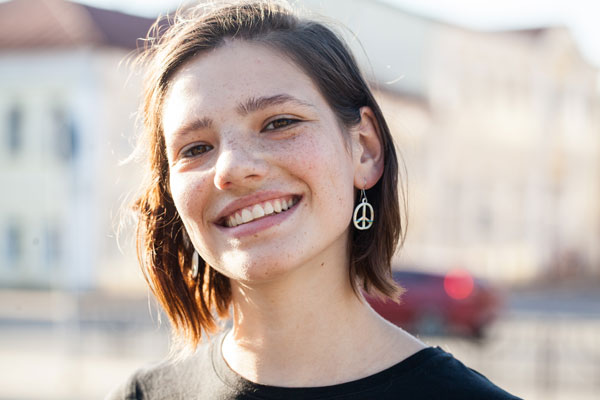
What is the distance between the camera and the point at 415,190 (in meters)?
4.57

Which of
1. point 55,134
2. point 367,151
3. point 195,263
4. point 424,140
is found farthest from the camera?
point 424,140

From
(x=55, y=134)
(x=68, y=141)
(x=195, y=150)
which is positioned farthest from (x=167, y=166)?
(x=55, y=134)

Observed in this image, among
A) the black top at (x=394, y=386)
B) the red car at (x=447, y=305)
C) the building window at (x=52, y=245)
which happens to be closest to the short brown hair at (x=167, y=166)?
the black top at (x=394, y=386)

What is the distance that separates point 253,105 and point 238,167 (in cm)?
16

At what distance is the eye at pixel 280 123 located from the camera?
85.5 inches

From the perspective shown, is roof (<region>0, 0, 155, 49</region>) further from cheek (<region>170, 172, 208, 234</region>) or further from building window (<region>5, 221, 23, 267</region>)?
cheek (<region>170, 172, 208, 234</region>)

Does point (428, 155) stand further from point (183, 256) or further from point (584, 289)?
point (183, 256)

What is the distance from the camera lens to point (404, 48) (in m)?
33.8

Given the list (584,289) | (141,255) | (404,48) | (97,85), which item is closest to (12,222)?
(97,85)

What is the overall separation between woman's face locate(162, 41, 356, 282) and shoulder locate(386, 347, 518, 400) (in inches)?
13.9

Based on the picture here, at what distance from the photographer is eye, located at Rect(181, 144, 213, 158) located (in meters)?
2.22

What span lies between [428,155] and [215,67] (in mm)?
33267

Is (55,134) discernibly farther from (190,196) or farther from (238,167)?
(238,167)

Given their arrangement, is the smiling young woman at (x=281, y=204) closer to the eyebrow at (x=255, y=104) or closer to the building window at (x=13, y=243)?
the eyebrow at (x=255, y=104)
